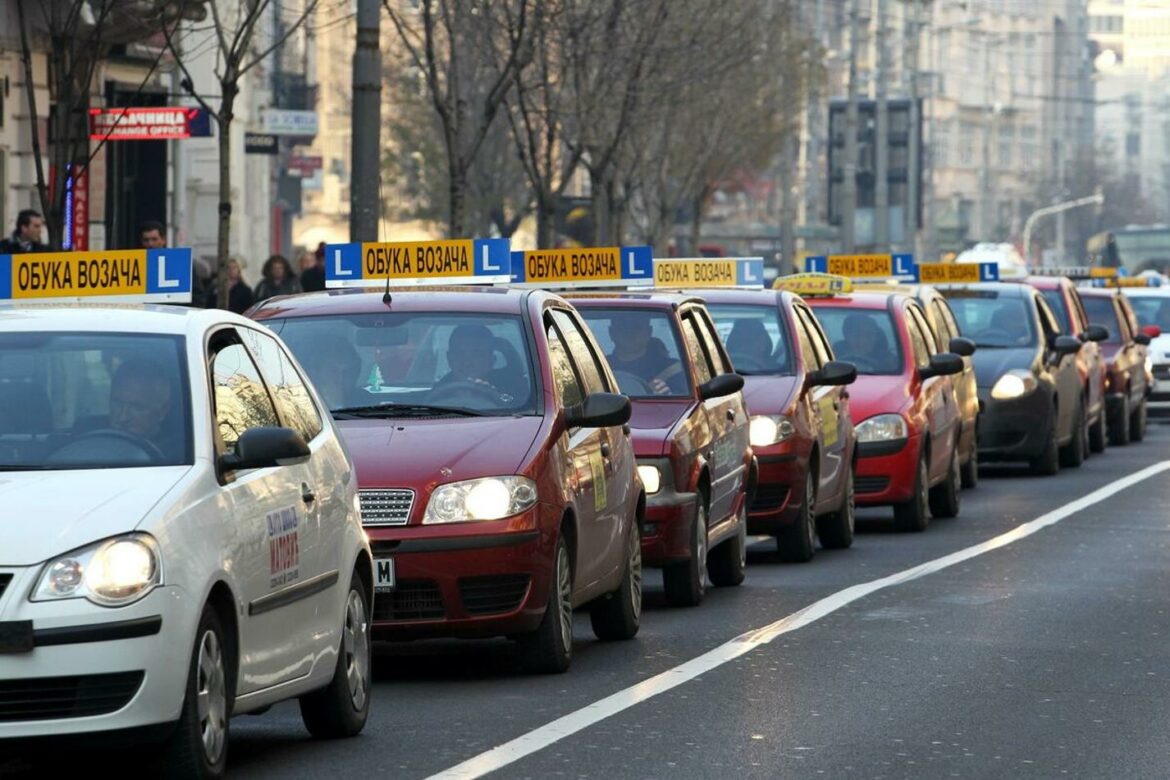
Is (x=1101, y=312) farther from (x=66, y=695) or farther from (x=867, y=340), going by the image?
(x=66, y=695)

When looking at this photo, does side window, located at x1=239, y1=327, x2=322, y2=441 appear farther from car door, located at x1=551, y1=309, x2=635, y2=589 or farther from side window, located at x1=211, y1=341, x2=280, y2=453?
car door, located at x1=551, y1=309, x2=635, y2=589

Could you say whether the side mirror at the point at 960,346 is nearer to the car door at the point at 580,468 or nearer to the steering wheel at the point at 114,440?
the car door at the point at 580,468

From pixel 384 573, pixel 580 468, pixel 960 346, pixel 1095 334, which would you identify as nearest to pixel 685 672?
pixel 580 468

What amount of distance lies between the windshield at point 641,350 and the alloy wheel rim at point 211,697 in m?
6.17

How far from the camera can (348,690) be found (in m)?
9.02

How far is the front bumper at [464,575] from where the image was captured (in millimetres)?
10289

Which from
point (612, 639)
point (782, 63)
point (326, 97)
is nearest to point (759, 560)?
point (612, 639)

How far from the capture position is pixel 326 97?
96750 mm

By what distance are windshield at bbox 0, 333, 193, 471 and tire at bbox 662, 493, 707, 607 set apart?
212 inches

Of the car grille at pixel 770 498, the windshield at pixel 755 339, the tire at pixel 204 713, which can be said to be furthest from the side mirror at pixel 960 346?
the tire at pixel 204 713

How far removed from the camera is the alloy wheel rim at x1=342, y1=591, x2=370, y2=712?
9.02 m

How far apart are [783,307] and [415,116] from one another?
140 feet

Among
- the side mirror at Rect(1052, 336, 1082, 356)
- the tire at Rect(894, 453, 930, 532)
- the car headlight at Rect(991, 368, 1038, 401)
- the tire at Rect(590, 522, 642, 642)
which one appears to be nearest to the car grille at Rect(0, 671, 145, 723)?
the tire at Rect(590, 522, 642, 642)

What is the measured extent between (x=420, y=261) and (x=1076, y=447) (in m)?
13.4
